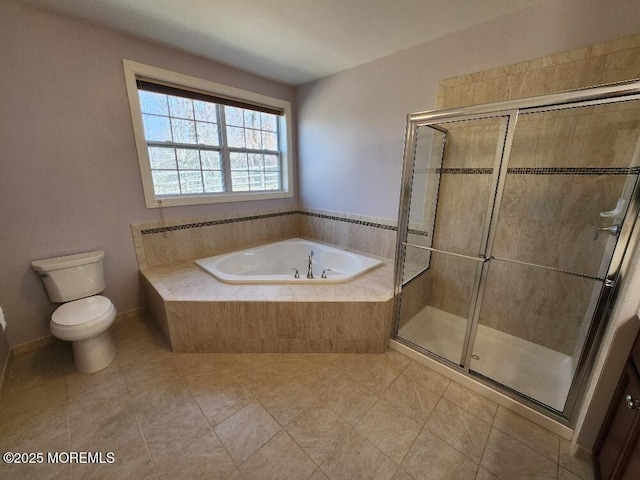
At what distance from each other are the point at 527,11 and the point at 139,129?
2.95 metres

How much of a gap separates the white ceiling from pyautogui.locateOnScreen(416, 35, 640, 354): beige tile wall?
0.45 meters

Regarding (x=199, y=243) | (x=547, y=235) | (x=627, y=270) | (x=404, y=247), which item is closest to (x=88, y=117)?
(x=199, y=243)

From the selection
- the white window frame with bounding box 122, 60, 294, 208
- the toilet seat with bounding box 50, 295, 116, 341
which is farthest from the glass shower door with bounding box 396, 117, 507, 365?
the toilet seat with bounding box 50, 295, 116, 341

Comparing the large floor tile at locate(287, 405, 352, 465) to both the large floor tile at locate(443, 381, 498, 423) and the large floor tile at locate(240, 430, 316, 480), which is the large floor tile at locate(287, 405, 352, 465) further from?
the large floor tile at locate(443, 381, 498, 423)

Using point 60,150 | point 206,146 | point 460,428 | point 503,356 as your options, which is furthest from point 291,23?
point 503,356

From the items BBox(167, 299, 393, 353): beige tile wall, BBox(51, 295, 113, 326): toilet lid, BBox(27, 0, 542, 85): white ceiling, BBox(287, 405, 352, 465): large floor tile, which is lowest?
BBox(287, 405, 352, 465): large floor tile

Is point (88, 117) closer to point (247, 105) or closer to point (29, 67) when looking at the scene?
point (29, 67)

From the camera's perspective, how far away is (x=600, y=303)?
1.24 meters

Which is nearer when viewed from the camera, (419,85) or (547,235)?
(547,235)

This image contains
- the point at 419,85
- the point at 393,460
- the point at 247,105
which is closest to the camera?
the point at 393,460

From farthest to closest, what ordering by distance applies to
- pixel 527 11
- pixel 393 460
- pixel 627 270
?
pixel 527 11
pixel 393 460
pixel 627 270

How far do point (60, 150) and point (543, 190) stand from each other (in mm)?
3520

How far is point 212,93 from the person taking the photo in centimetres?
249

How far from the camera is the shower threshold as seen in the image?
5.36 ft
